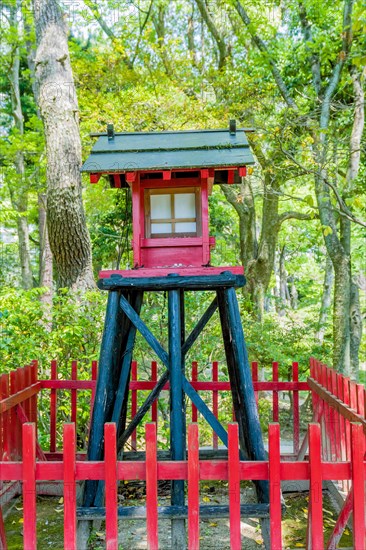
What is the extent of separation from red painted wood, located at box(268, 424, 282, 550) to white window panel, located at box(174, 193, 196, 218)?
217 centimetres

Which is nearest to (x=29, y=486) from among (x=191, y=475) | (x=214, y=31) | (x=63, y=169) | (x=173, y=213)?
(x=191, y=475)

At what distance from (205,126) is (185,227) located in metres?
7.04

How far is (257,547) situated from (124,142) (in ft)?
12.7

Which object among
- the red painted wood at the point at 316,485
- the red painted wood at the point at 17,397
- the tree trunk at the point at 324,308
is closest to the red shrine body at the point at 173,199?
the red painted wood at the point at 17,397

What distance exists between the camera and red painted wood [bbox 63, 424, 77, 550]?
10.4ft

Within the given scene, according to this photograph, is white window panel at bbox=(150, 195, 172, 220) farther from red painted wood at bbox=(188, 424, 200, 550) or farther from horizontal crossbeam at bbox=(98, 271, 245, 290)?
red painted wood at bbox=(188, 424, 200, 550)

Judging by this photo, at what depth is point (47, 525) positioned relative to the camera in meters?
4.72

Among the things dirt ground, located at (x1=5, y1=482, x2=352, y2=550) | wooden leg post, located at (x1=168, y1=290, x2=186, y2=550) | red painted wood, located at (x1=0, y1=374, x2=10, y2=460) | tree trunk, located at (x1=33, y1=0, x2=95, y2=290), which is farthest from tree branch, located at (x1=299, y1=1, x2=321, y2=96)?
red painted wood, located at (x1=0, y1=374, x2=10, y2=460)

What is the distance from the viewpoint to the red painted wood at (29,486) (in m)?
3.14

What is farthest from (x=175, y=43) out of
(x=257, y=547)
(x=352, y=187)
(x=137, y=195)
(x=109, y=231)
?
(x=257, y=547)

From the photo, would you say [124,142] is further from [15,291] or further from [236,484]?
[236,484]

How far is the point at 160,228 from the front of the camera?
4.63 metres

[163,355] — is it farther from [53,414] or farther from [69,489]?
[53,414]

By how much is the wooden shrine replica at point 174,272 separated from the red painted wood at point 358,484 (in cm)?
96
